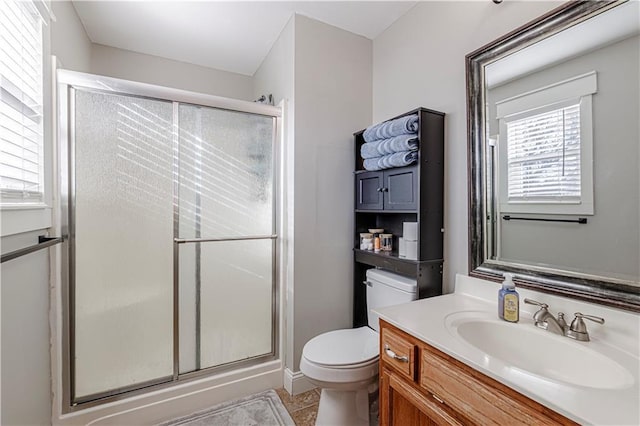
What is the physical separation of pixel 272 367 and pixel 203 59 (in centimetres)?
258

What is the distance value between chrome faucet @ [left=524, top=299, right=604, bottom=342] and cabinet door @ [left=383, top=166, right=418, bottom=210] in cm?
69

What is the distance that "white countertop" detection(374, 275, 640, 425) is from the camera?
662 mm

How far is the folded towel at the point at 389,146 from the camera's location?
156 centimetres

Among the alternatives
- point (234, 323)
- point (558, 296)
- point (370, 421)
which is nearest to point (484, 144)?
point (558, 296)

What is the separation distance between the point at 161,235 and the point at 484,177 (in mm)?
1795

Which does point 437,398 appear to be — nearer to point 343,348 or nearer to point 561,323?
point 561,323

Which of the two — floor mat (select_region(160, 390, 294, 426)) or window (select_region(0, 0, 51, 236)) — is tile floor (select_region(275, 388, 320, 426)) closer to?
floor mat (select_region(160, 390, 294, 426))

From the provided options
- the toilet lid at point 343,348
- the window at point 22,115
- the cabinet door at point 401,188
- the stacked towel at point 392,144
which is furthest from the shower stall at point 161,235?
the cabinet door at point 401,188

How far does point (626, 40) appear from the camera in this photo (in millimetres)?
979

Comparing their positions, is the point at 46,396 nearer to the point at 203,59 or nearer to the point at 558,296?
the point at 558,296

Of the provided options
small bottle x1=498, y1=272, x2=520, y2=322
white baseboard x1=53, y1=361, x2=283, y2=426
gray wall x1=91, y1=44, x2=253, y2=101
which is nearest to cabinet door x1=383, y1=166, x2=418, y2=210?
small bottle x1=498, y1=272, x2=520, y2=322

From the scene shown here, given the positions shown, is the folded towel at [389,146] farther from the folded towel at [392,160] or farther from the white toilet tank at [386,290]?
the white toilet tank at [386,290]

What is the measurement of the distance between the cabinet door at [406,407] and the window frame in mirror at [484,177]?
63 cm

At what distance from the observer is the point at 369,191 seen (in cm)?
194
